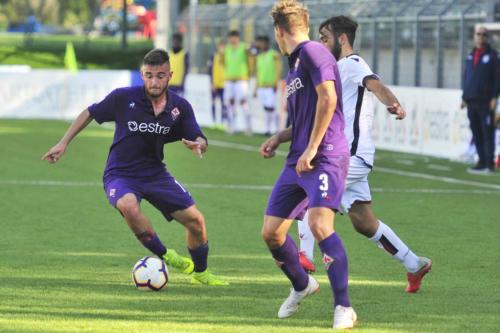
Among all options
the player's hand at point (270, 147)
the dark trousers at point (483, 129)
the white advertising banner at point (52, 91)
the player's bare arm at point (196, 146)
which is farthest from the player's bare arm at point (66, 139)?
the white advertising banner at point (52, 91)

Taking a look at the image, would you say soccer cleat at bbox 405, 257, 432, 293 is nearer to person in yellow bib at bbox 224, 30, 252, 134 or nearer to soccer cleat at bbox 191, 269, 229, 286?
soccer cleat at bbox 191, 269, 229, 286

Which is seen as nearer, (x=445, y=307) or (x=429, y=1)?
(x=445, y=307)

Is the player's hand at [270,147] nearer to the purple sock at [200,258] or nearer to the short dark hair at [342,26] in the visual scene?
the short dark hair at [342,26]

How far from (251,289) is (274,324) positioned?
145cm

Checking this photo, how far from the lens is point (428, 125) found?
→ 78.2ft

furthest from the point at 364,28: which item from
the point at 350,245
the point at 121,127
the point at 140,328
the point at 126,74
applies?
the point at 140,328

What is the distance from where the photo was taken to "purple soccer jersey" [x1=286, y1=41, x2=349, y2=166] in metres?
7.97

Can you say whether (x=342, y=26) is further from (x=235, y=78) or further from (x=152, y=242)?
(x=235, y=78)

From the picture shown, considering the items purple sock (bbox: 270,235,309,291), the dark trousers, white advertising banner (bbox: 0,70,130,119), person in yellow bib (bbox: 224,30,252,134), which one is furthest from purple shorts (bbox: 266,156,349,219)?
white advertising banner (bbox: 0,70,130,119)

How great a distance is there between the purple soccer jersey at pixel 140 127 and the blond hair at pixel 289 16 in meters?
1.84

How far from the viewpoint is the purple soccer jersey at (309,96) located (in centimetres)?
797

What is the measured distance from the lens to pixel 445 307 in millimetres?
8898

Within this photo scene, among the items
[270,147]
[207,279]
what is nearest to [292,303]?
[270,147]

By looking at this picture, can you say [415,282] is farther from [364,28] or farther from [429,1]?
[364,28]
